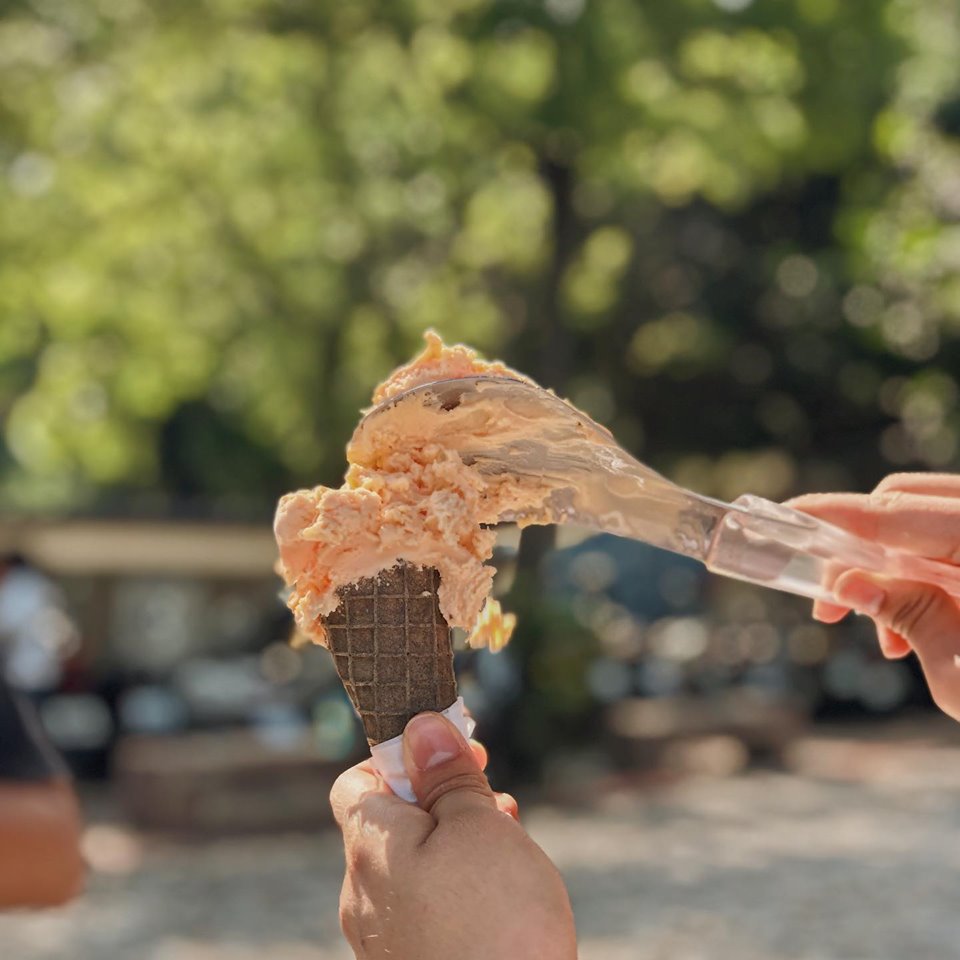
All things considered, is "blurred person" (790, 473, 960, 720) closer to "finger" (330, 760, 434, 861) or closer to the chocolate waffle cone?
the chocolate waffle cone

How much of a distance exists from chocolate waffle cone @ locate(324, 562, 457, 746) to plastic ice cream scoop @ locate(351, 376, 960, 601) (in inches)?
7.7

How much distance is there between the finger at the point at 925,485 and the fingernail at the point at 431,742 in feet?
2.50

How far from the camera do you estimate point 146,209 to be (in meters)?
12.7

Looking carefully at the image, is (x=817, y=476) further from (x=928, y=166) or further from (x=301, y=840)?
(x=301, y=840)

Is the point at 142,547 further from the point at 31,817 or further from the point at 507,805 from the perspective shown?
the point at 507,805

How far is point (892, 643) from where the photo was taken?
208cm

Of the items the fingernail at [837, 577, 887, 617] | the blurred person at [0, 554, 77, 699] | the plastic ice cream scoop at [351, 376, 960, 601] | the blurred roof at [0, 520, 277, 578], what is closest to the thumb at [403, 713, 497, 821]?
the plastic ice cream scoop at [351, 376, 960, 601]

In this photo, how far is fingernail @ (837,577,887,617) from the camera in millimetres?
1935

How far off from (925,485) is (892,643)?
0.27 metres

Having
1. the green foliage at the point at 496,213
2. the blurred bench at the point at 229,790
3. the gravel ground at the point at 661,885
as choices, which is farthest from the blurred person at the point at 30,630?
the green foliage at the point at 496,213

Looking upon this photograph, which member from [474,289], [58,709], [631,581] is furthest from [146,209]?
[631,581]

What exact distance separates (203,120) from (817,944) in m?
8.49

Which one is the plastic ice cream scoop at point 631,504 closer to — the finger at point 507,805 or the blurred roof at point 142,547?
the finger at point 507,805

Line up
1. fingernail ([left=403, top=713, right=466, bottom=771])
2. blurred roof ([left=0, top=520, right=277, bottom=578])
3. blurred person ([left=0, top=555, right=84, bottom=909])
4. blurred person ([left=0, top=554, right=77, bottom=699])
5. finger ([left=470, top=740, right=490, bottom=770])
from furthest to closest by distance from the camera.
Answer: blurred roof ([left=0, top=520, right=277, bottom=578]) < blurred person ([left=0, top=554, right=77, bottom=699]) < blurred person ([left=0, top=555, right=84, bottom=909]) < finger ([left=470, top=740, right=490, bottom=770]) < fingernail ([left=403, top=713, right=466, bottom=771])
